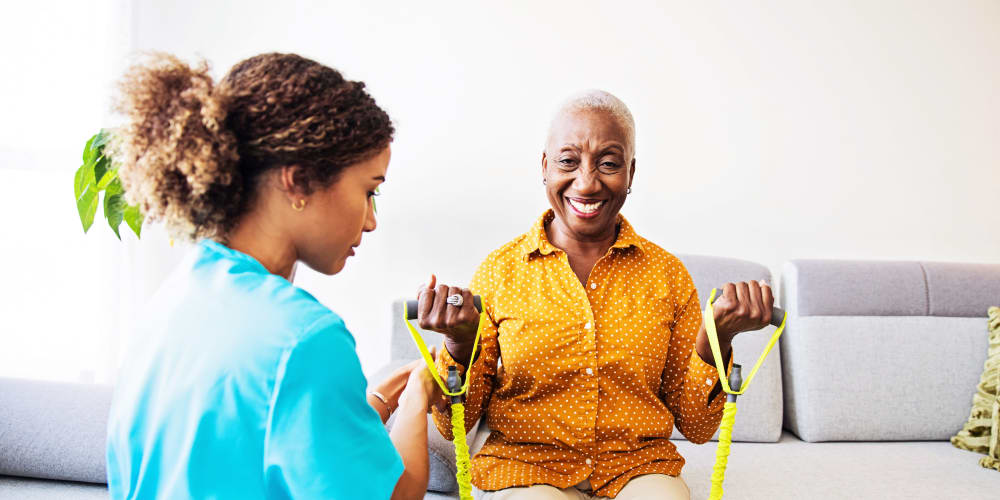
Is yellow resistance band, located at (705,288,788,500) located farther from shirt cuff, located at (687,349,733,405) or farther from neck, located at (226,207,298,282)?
neck, located at (226,207,298,282)

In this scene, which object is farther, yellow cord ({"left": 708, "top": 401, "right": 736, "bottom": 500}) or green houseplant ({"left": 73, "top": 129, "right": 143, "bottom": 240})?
green houseplant ({"left": 73, "top": 129, "right": 143, "bottom": 240})

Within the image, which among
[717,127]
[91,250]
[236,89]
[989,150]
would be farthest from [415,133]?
[989,150]

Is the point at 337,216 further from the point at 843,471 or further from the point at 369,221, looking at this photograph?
the point at 843,471

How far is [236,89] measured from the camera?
0.93 meters

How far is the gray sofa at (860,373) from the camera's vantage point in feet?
7.02

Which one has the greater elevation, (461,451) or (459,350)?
(459,350)

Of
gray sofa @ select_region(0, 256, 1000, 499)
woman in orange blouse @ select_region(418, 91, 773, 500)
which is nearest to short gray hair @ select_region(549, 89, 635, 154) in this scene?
woman in orange blouse @ select_region(418, 91, 773, 500)

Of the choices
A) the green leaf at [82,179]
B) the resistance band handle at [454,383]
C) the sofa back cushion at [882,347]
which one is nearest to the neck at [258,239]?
the resistance band handle at [454,383]

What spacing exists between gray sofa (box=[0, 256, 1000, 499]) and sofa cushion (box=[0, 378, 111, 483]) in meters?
0.80

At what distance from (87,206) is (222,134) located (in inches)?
48.3

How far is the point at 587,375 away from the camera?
144 centimetres

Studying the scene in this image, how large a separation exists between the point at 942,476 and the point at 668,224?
3.77ft

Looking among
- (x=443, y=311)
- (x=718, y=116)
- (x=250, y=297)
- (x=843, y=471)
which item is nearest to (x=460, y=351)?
(x=443, y=311)

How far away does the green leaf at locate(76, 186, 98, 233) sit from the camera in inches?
73.7
